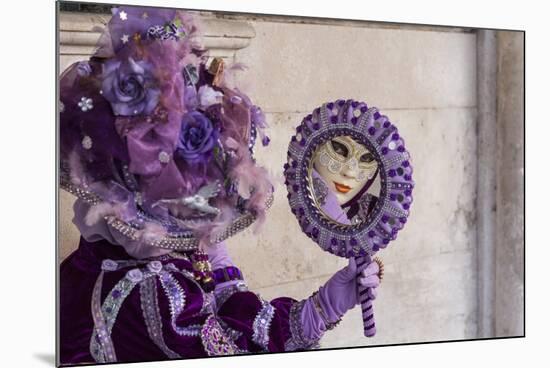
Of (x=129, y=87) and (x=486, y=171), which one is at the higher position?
(x=129, y=87)

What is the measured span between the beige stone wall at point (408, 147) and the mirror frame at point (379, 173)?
0.04m

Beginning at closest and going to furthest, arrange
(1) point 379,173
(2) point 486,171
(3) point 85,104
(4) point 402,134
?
(3) point 85,104 → (1) point 379,173 → (4) point 402,134 → (2) point 486,171

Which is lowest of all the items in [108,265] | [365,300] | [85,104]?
[365,300]

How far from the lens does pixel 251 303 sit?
11.1 feet

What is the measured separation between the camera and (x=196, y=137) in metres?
3.27

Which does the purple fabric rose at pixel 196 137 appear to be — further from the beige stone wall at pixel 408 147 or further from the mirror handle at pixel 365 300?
the mirror handle at pixel 365 300

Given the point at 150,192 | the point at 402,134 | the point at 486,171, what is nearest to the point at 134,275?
the point at 150,192

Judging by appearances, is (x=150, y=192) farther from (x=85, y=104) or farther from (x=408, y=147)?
(x=408, y=147)

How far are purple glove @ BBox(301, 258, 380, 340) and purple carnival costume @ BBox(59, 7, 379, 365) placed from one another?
0.64 feet

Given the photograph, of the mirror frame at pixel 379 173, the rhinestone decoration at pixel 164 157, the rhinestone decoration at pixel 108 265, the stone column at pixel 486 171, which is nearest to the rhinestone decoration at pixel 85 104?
the rhinestone decoration at pixel 164 157

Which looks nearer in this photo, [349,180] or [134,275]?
[134,275]

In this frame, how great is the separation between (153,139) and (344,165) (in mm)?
601

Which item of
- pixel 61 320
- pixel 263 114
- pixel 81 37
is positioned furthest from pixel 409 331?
pixel 81 37

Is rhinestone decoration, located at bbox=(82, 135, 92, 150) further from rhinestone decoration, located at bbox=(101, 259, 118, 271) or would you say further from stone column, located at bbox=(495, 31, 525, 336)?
stone column, located at bbox=(495, 31, 525, 336)
